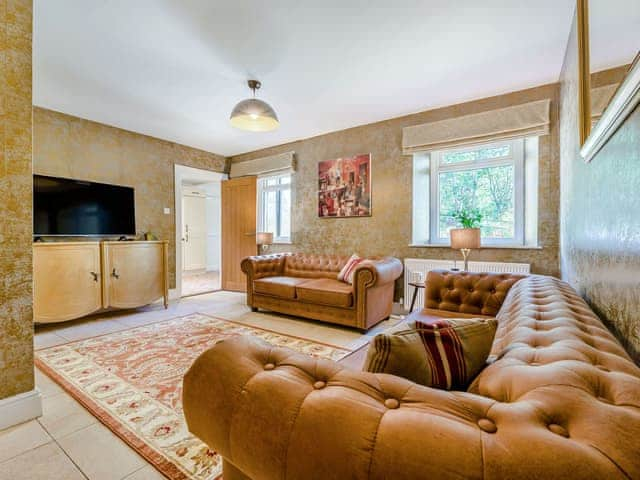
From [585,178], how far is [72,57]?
12.9 feet

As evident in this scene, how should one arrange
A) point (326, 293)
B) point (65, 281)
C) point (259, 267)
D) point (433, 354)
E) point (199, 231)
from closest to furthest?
point (433, 354), point (65, 281), point (326, 293), point (259, 267), point (199, 231)

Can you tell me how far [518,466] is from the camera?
38cm

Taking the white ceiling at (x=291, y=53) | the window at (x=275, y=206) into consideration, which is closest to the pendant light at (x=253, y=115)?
the white ceiling at (x=291, y=53)

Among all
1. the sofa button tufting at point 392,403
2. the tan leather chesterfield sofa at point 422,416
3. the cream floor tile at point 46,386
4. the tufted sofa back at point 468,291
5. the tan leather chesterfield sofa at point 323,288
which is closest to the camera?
the tan leather chesterfield sofa at point 422,416

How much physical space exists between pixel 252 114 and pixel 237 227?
119 inches

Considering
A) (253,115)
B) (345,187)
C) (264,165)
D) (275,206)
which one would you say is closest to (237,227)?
(275,206)

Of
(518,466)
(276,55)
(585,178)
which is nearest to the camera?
(518,466)

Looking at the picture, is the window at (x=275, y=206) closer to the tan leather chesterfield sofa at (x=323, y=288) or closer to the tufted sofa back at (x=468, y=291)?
the tan leather chesterfield sofa at (x=323, y=288)

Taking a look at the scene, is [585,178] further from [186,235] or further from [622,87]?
[186,235]

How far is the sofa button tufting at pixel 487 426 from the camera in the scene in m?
0.45

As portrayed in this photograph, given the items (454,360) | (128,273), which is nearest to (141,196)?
(128,273)

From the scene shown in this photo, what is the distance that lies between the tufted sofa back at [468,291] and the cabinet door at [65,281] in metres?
3.67

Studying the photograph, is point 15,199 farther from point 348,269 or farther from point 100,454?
point 348,269

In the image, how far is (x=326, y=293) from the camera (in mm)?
3246
